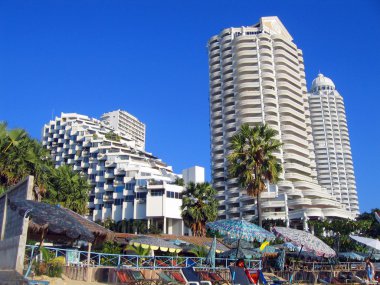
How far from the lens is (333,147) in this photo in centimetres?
14125

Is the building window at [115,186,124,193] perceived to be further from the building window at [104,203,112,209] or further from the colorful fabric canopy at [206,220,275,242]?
the colorful fabric canopy at [206,220,275,242]

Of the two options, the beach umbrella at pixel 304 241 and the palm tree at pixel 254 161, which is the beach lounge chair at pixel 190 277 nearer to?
the beach umbrella at pixel 304 241

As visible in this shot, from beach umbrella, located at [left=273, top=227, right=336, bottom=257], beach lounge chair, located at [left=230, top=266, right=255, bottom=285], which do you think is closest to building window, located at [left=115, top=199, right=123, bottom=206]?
beach umbrella, located at [left=273, top=227, right=336, bottom=257]

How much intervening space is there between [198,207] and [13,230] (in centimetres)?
3076

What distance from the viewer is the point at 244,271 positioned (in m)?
15.4

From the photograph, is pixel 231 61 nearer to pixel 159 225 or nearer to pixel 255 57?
pixel 255 57

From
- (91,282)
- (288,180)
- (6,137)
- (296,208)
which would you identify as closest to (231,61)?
(288,180)

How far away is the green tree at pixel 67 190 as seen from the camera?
121 feet

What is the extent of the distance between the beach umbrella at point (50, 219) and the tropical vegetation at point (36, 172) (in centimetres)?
1152

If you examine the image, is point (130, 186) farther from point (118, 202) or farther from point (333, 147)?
point (333, 147)

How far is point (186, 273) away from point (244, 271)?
2.09 meters

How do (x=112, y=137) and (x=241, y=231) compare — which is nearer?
(x=241, y=231)

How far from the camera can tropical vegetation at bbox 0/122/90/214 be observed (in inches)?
1083

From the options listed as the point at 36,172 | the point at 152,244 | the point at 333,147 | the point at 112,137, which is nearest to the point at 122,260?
the point at 152,244
